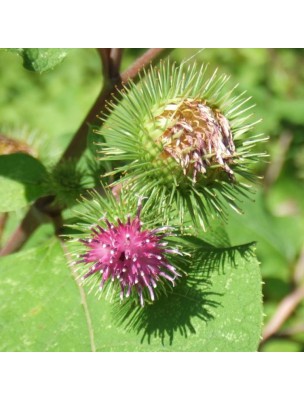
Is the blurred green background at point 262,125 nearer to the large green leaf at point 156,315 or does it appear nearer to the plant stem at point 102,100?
the plant stem at point 102,100

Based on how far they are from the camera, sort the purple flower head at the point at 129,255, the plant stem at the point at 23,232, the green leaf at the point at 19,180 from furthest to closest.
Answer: the plant stem at the point at 23,232 → the green leaf at the point at 19,180 → the purple flower head at the point at 129,255

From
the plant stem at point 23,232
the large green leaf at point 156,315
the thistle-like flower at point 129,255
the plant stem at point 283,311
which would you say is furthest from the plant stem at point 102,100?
the plant stem at point 283,311

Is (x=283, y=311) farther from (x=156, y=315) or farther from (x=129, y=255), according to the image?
(x=129, y=255)

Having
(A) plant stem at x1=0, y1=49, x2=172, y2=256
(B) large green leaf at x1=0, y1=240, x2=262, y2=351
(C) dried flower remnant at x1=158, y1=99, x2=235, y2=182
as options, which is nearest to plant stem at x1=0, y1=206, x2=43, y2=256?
(A) plant stem at x1=0, y1=49, x2=172, y2=256

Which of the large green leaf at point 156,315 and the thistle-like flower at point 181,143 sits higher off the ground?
the thistle-like flower at point 181,143

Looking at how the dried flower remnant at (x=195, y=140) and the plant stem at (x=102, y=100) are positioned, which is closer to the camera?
the dried flower remnant at (x=195, y=140)
